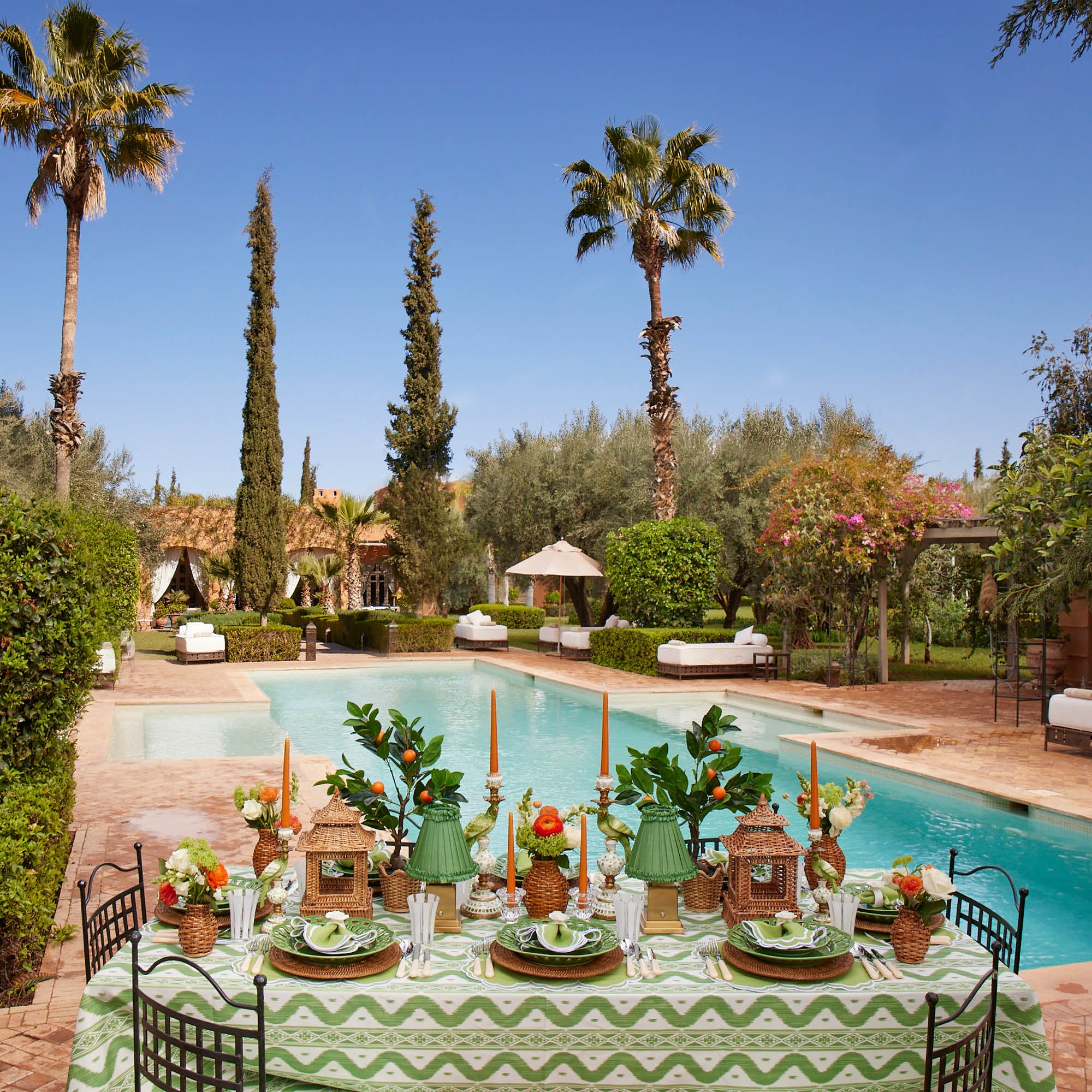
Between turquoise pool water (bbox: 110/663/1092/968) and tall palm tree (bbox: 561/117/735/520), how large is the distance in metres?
5.69

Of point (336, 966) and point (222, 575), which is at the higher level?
point (222, 575)

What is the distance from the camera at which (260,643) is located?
18.7m

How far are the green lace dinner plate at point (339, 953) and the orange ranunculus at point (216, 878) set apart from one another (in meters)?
0.21

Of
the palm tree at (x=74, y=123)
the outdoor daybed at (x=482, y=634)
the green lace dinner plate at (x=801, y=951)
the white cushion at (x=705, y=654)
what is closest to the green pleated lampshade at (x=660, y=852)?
the green lace dinner plate at (x=801, y=951)

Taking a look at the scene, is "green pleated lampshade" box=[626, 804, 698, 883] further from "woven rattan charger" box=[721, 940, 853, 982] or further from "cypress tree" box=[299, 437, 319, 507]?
"cypress tree" box=[299, 437, 319, 507]

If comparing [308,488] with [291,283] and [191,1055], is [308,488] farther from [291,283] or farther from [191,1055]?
[191,1055]

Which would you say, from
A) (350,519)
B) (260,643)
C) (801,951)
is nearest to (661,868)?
(801,951)

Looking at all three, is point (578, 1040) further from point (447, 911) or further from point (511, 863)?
point (511, 863)

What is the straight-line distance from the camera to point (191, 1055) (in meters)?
2.42

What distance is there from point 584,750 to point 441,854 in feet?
25.0

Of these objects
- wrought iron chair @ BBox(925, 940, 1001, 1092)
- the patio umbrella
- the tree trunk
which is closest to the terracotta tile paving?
wrought iron chair @ BBox(925, 940, 1001, 1092)

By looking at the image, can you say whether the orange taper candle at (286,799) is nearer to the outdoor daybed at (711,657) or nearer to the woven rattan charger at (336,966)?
the woven rattan charger at (336,966)

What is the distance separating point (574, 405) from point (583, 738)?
15.2 meters

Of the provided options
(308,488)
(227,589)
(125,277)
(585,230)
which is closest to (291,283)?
(125,277)
